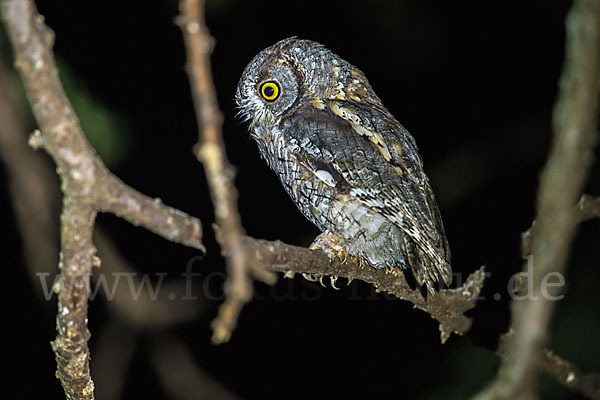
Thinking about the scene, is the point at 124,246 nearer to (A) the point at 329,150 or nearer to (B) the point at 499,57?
(A) the point at 329,150

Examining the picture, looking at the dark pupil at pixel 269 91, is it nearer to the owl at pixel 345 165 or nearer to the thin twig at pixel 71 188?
the owl at pixel 345 165

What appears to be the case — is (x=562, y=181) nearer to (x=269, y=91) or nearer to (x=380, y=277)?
(x=380, y=277)

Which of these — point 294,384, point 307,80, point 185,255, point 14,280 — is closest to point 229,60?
point 185,255

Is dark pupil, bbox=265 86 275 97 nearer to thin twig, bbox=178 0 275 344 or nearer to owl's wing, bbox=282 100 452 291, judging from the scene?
owl's wing, bbox=282 100 452 291

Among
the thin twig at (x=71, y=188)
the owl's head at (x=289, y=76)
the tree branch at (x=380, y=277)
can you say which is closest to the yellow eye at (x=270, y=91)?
the owl's head at (x=289, y=76)

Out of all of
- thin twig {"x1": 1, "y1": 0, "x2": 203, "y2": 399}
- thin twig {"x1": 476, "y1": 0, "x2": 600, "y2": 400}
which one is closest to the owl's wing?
thin twig {"x1": 1, "y1": 0, "x2": 203, "y2": 399}

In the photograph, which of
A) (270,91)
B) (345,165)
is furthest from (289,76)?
(345,165)
